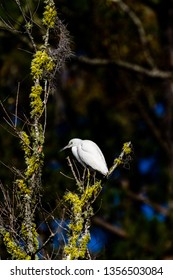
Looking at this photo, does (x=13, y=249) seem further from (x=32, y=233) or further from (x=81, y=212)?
(x=81, y=212)

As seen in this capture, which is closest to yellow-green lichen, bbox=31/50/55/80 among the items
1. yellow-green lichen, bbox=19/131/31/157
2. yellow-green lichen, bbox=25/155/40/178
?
yellow-green lichen, bbox=19/131/31/157

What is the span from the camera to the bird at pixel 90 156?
17.5 ft

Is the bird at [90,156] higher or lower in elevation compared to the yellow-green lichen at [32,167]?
higher

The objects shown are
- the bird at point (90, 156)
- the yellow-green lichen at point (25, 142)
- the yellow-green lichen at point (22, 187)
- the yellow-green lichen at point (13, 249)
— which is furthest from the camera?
the bird at point (90, 156)

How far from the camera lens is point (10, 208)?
4953mm

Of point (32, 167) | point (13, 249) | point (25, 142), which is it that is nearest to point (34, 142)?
point (25, 142)

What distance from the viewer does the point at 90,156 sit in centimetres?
549

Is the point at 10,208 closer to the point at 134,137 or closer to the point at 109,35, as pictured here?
the point at 109,35

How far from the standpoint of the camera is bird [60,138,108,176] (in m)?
5.34

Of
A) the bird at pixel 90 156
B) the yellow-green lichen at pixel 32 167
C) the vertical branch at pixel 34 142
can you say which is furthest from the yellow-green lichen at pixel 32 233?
the bird at pixel 90 156

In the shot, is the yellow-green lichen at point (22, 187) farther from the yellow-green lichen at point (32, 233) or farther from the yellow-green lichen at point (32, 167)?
the yellow-green lichen at point (32, 233)

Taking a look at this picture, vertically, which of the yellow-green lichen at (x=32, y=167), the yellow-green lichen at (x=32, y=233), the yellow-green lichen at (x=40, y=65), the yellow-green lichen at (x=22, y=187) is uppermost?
the yellow-green lichen at (x=40, y=65)

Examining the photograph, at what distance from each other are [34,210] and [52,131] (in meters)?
9.00

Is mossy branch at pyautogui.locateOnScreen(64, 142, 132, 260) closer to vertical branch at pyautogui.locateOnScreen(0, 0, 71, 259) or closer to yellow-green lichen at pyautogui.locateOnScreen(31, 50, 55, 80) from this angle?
vertical branch at pyautogui.locateOnScreen(0, 0, 71, 259)
